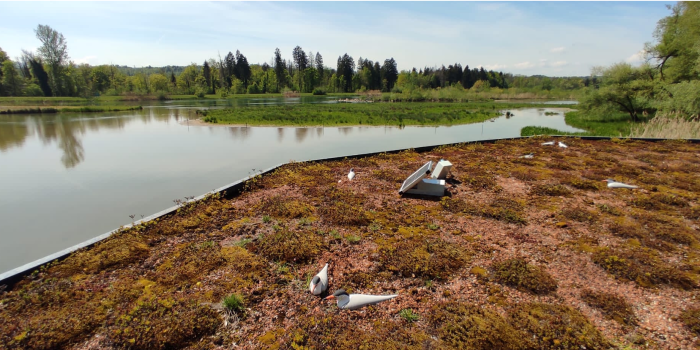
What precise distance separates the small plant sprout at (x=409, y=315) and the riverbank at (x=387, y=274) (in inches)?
0.5

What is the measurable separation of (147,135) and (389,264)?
17099 millimetres

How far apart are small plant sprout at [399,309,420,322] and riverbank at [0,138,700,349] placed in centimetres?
1

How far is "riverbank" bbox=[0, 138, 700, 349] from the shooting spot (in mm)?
2699

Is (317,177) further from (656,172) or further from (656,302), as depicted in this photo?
(656,172)

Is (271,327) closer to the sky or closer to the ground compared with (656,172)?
closer to the ground

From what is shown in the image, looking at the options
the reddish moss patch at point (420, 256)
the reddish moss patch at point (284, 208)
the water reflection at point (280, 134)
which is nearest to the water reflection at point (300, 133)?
the water reflection at point (280, 134)

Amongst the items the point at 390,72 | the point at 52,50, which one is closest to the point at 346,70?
the point at 390,72

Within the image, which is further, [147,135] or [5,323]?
[147,135]

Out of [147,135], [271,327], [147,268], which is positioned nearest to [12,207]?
[147,268]

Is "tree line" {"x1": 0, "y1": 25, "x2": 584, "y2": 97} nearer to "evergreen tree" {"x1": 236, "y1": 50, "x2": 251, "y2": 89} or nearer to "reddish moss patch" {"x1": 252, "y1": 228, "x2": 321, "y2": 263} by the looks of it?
"evergreen tree" {"x1": 236, "y1": 50, "x2": 251, "y2": 89}

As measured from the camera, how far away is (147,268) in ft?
12.2

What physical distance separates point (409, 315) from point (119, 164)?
36.0ft

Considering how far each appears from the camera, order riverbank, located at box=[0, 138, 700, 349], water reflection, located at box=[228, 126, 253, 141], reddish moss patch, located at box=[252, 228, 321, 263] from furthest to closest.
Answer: water reflection, located at box=[228, 126, 253, 141] < reddish moss patch, located at box=[252, 228, 321, 263] < riverbank, located at box=[0, 138, 700, 349]

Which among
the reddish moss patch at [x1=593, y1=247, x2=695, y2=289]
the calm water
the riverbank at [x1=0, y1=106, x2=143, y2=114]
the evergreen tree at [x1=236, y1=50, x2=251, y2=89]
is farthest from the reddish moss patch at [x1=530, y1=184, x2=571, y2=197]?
the evergreen tree at [x1=236, y1=50, x2=251, y2=89]
